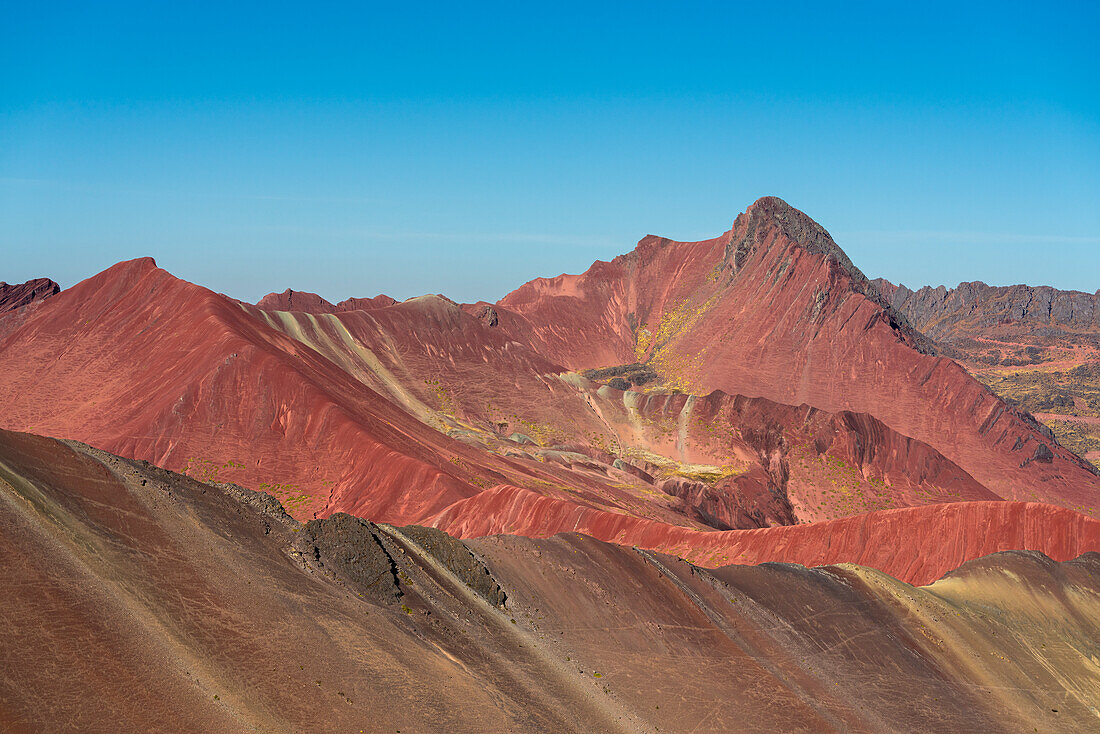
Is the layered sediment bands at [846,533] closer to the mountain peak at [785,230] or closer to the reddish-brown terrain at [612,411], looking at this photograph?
the reddish-brown terrain at [612,411]

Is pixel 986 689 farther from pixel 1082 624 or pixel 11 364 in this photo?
pixel 11 364

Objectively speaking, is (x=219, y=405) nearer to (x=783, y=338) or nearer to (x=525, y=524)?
(x=525, y=524)

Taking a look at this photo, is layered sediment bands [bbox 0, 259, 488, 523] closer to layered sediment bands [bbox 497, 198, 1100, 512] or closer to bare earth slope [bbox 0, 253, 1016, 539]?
bare earth slope [bbox 0, 253, 1016, 539]

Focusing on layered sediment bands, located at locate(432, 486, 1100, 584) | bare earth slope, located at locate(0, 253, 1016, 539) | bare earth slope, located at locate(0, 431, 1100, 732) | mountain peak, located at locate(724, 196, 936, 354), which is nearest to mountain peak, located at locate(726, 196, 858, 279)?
mountain peak, located at locate(724, 196, 936, 354)

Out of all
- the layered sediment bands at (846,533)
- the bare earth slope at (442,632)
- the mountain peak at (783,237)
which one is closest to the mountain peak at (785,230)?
the mountain peak at (783,237)

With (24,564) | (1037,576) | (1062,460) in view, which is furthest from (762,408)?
(24,564)
